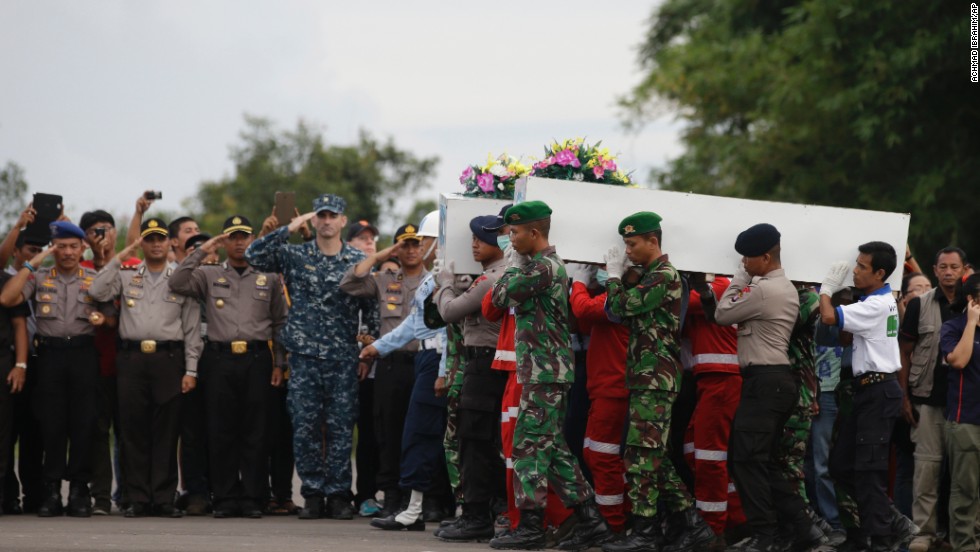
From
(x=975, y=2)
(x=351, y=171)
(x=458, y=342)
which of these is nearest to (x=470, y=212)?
(x=458, y=342)

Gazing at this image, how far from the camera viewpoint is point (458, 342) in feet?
32.6

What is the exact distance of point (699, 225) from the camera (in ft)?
30.4

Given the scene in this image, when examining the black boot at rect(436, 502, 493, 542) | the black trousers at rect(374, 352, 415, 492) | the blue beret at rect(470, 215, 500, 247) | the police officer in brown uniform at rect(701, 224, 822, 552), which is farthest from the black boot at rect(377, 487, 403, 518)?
the police officer in brown uniform at rect(701, 224, 822, 552)

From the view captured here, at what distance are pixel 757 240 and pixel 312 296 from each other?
4.21 metres

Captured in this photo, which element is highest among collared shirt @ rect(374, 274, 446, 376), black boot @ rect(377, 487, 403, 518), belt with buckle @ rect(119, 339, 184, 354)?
collared shirt @ rect(374, 274, 446, 376)

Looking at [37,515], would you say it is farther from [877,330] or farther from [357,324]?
[877,330]

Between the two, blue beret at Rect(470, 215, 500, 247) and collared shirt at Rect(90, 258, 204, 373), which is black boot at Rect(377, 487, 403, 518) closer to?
collared shirt at Rect(90, 258, 204, 373)

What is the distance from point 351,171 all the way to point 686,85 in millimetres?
9396

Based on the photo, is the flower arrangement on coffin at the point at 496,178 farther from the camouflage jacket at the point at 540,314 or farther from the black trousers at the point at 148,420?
the black trousers at the point at 148,420

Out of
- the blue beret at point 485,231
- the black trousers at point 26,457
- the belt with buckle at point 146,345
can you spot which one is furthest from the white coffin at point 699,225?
the black trousers at point 26,457

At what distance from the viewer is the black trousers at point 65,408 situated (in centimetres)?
1119

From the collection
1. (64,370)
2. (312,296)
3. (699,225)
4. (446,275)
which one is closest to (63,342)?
(64,370)

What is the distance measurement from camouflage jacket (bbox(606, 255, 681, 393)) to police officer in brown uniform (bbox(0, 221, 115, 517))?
16.0ft

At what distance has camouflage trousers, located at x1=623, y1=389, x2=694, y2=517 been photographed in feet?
28.5
